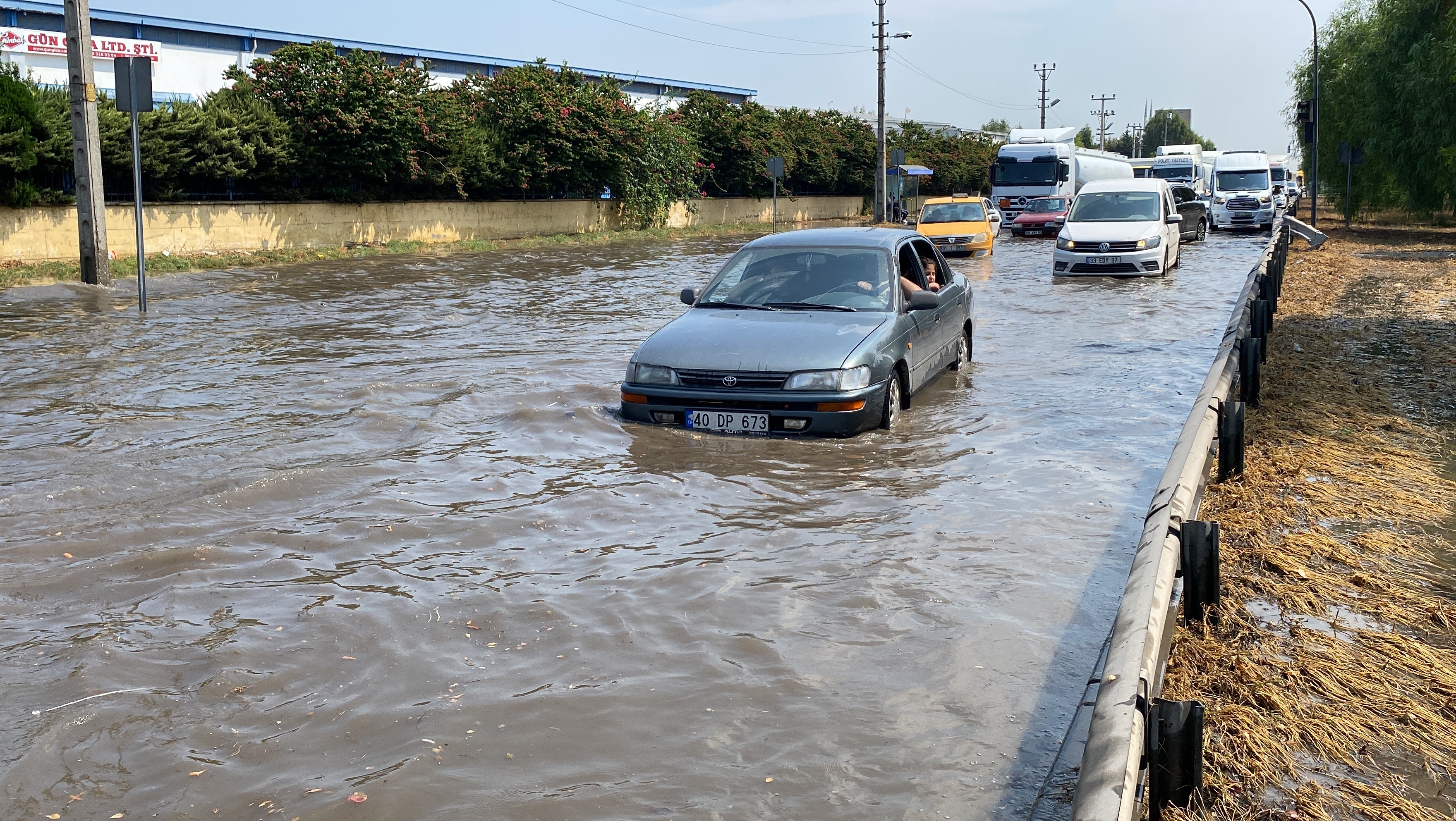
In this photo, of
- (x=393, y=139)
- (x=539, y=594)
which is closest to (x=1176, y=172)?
(x=393, y=139)

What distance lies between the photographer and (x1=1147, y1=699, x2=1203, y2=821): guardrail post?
3.22m

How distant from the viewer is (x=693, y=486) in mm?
7211

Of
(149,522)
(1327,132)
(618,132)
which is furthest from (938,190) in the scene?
(149,522)

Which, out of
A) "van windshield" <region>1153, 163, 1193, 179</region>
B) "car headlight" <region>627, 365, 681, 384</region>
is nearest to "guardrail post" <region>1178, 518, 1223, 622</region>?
"car headlight" <region>627, 365, 681, 384</region>

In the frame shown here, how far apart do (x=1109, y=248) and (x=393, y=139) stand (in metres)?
→ 18.3

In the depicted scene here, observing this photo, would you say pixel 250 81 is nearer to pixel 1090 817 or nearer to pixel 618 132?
pixel 618 132

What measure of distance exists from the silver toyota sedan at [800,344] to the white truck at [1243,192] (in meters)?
31.7

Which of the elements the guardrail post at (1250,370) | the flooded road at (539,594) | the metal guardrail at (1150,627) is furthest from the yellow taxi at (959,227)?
the metal guardrail at (1150,627)

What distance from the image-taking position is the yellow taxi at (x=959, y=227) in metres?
28.0

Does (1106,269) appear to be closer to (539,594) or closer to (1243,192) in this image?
(539,594)

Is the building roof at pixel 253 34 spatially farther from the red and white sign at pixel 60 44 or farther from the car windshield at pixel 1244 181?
the car windshield at pixel 1244 181

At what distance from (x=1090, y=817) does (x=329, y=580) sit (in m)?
3.70

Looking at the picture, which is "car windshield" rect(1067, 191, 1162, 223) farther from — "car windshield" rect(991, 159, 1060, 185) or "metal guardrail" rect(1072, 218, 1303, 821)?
"car windshield" rect(991, 159, 1060, 185)

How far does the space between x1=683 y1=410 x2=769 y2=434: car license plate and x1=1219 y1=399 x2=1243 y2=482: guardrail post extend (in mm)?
2748
